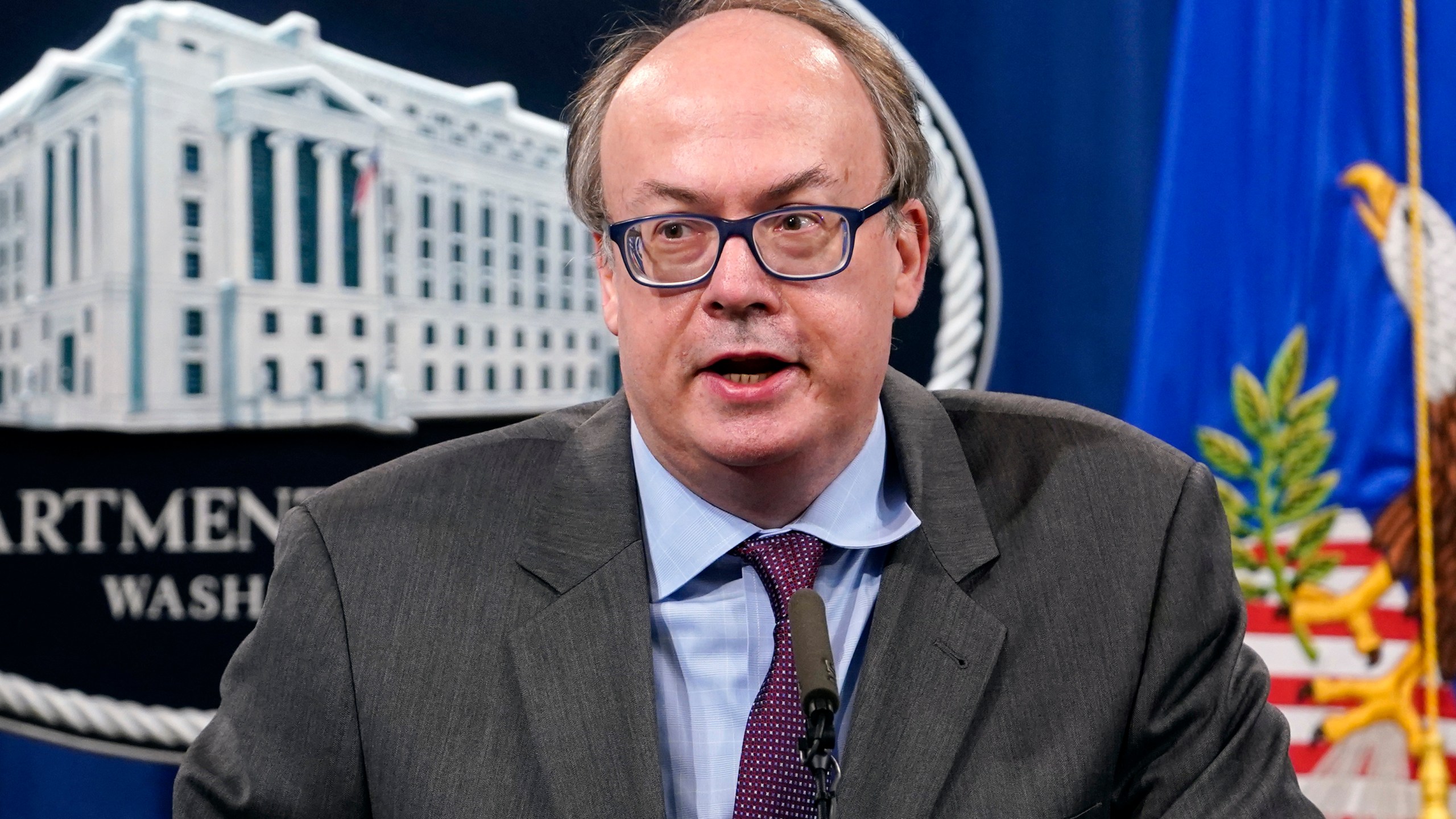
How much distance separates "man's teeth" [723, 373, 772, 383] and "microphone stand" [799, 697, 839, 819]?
0.41 metres

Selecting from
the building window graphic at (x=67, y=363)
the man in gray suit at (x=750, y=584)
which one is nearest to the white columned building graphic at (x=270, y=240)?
the building window graphic at (x=67, y=363)

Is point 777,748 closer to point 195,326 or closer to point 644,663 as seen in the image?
point 644,663

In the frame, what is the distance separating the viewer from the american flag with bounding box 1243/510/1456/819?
2373mm

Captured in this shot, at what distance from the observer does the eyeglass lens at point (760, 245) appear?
46.6 inches

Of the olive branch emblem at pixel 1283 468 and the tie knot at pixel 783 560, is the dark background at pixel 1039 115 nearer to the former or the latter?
the olive branch emblem at pixel 1283 468

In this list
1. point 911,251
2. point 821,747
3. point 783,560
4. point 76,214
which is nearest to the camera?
point 821,747

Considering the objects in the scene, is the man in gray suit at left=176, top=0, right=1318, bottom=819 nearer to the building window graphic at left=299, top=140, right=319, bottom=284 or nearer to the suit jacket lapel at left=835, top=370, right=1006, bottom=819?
the suit jacket lapel at left=835, top=370, right=1006, bottom=819

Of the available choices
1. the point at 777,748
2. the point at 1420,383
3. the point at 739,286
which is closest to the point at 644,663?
the point at 777,748

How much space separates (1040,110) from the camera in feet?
7.87

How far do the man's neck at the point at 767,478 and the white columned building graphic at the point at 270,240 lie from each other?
1.13m

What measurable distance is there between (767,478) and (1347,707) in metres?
1.72

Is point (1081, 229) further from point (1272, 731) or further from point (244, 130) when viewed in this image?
point (244, 130)

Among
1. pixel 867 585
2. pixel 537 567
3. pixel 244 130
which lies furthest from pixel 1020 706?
pixel 244 130

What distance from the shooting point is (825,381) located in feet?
3.97
